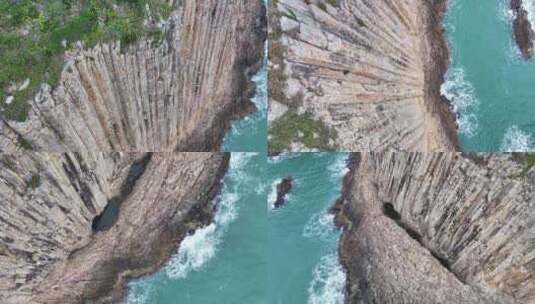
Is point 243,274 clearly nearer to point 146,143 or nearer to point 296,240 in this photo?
point 296,240

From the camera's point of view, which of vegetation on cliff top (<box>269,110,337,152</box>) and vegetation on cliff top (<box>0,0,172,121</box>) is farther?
vegetation on cliff top (<box>269,110,337,152</box>)

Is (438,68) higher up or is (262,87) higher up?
(438,68)

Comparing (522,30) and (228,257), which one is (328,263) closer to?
(228,257)

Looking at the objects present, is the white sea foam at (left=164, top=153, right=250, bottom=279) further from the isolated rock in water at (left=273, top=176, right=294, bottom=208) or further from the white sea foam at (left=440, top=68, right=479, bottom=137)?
the white sea foam at (left=440, top=68, right=479, bottom=137)

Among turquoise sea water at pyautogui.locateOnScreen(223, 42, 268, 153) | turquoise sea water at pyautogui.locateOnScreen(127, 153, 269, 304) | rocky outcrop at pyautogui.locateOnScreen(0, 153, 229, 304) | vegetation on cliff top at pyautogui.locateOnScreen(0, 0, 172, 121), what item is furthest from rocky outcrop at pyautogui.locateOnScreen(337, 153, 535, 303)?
vegetation on cliff top at pyautogui.locateOnScreen(0, 0, 172, 121)

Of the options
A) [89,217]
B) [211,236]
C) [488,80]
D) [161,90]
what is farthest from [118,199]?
[488,80]

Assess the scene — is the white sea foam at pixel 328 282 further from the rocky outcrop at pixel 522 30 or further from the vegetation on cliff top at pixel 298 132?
the rocky outcrop at pixel 522 30

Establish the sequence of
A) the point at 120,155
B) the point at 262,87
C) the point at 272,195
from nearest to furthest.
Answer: the point at 120,155
the point at 262,87
the point at 272,195
